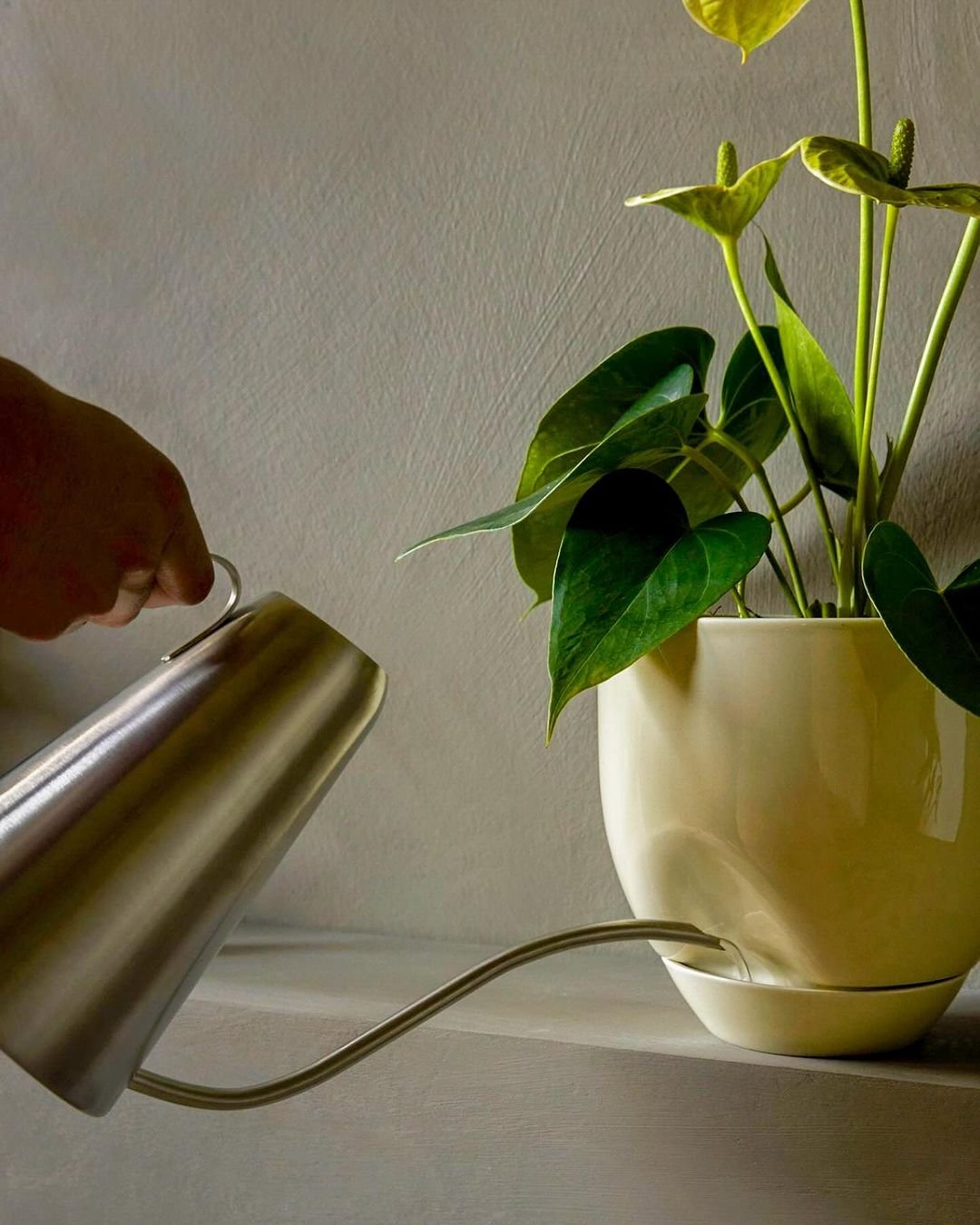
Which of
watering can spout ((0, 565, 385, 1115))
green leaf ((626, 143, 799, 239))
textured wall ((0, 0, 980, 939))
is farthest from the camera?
textured wall ((0, 0, 980, 939))

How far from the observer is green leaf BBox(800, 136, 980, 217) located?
1.54ft

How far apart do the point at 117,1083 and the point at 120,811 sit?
0.08m

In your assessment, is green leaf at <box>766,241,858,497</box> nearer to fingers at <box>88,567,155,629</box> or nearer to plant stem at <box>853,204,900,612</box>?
plant stem at <box>853,204,900,612</box>

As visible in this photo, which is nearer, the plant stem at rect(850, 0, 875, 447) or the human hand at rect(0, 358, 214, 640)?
the human hand at rect(0, 358, 214, 640)

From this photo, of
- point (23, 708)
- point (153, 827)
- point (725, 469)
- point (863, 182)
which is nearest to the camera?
point (153, 827)

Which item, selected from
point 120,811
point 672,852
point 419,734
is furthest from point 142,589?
point 419,734

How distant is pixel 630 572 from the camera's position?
1.77 feet

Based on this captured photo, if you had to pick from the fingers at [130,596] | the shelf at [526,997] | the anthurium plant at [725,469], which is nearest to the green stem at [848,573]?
the anthurium plant at [725,469]

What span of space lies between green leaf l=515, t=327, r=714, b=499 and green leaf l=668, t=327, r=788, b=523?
48mm

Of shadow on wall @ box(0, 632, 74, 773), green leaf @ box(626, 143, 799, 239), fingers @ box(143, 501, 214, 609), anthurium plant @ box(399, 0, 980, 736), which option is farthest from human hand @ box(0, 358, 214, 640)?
shadow on wall @ box(0, 632, 74, 773)

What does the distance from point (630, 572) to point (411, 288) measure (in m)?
0.42

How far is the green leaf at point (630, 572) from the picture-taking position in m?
0.51

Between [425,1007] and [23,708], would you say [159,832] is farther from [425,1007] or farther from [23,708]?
[23,708]

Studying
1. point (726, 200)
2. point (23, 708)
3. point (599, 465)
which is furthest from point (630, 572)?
point (23, 708)
